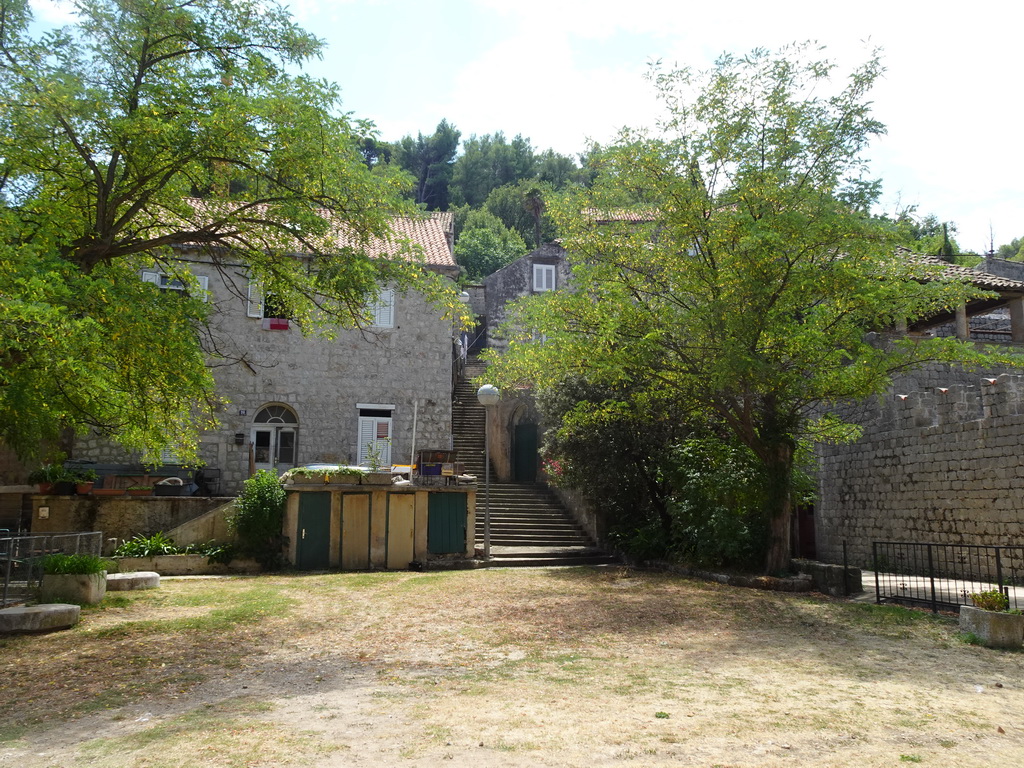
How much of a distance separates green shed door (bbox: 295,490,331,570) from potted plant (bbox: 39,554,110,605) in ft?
17.4

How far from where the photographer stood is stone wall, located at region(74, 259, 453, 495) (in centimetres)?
2059

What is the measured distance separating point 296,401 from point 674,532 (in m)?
10.9

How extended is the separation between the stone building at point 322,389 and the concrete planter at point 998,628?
1516cm

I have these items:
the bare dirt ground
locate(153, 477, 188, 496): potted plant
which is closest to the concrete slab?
the bare dirt ground

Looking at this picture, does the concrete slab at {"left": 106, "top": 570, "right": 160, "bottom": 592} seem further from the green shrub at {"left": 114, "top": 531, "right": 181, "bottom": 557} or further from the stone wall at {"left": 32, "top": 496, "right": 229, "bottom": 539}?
the stone wall at {"left": 32, "top": 496, "right": 229, "bottom": 539}

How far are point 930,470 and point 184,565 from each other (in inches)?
560

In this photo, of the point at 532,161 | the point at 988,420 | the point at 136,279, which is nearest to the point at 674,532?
the point at 988,420

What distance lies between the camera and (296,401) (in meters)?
20.9

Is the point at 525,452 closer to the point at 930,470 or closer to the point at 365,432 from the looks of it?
the point at 365,432

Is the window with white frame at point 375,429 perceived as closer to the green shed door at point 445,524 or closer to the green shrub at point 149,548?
the green shed door at point 445,524

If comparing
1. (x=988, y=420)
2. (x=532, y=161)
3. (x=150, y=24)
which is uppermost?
(x=532, y=161)

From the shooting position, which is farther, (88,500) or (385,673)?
(88,500)

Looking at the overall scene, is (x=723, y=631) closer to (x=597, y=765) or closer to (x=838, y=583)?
(x=838, y=583)

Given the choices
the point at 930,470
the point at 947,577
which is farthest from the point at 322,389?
the point at 947,577
